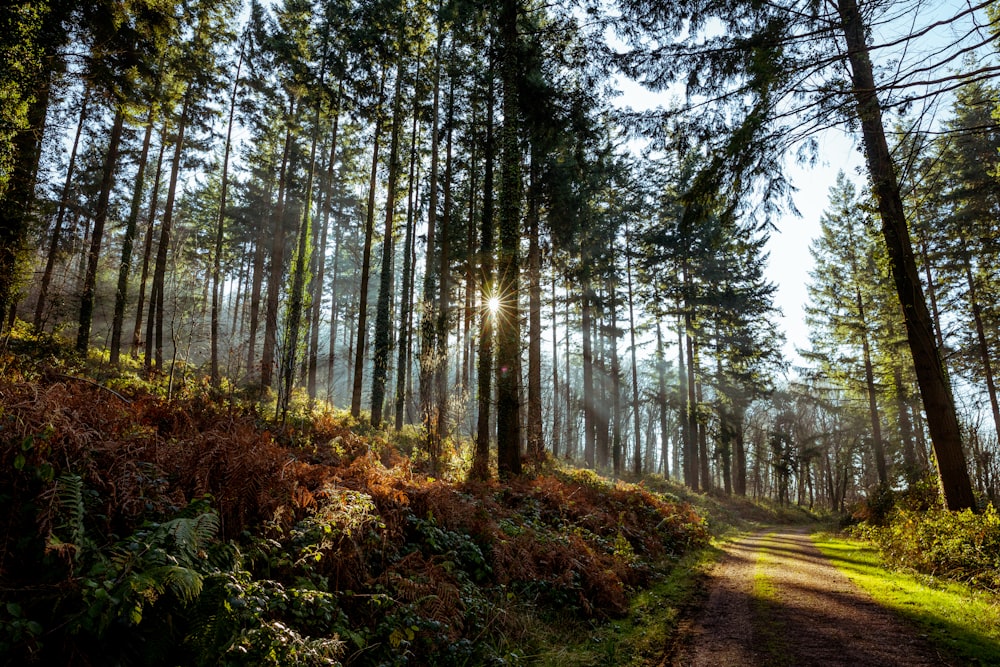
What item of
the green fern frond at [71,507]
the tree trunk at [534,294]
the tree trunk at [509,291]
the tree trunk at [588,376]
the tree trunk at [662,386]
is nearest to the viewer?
the green fern frond at [71,507]

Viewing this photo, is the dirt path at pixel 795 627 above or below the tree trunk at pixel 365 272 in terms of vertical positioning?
below

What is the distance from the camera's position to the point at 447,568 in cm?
469

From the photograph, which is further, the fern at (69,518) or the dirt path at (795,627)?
the dirt path at (795,627)

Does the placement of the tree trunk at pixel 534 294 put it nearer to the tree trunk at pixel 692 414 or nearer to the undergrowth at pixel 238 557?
the undergrowth at pixel 238 557

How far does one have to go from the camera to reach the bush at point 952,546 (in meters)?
6.36

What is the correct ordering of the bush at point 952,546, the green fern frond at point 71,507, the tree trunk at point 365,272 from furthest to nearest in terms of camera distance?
the tree trunk at point 365,272 < the bush at point 952,546 < the green fern frond at point 71,507

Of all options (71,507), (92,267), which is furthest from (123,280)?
(71,507)

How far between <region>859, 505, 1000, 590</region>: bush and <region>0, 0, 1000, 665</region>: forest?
0.06 meters

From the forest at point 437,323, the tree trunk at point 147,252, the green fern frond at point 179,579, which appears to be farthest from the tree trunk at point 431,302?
the tree trunk at point 147,252

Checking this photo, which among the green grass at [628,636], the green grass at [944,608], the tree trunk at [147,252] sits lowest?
the green grass at [628,636]

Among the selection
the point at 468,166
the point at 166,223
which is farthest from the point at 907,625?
the point at 166,223

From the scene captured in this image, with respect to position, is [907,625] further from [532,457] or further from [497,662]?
[532,457]

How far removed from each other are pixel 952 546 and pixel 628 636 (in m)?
6.05

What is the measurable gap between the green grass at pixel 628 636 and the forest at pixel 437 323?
228mm
